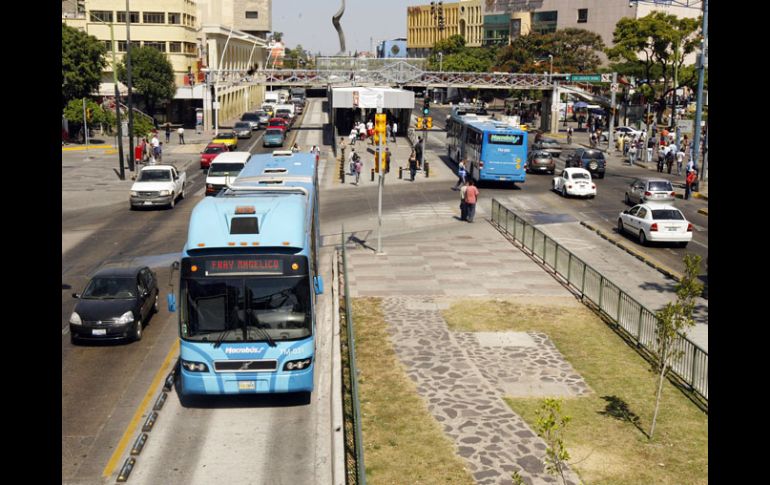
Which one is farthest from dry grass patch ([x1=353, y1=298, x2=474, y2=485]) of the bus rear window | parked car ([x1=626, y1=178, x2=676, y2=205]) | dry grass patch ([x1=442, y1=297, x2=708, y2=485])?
the bus rear window

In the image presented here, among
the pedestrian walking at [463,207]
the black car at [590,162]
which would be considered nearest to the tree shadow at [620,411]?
the pedestrian walking at [463,207]

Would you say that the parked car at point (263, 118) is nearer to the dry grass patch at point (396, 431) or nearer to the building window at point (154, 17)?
the building window at point (154, 17)

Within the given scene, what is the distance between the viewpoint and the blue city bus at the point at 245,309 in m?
13.7

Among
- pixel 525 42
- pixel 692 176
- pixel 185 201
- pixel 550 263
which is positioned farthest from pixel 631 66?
pixel 550 263

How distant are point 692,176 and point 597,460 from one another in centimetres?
3408

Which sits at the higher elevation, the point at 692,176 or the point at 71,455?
the point at 692,176

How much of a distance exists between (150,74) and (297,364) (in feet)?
231

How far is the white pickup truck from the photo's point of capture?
123 ft

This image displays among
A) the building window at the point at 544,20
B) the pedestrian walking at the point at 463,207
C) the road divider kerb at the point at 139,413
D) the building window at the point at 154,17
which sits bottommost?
the road divider kerb at the point at 139,413

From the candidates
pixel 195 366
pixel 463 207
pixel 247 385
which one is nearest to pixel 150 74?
pixel 463 207

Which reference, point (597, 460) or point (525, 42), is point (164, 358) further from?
point (525, 42)

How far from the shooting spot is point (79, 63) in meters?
66.8

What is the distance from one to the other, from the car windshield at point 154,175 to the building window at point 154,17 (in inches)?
2057

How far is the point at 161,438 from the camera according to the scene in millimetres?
13375
